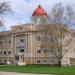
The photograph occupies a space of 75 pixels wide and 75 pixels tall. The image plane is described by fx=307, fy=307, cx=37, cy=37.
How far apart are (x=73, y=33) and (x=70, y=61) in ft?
51.2

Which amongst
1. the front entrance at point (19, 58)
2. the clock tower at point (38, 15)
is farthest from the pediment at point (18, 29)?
the front entrance at point (19, 58)

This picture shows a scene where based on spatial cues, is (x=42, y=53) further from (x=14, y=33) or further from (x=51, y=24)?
(x=51, y=24)

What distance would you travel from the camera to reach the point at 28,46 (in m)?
94.6

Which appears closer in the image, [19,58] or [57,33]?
[57,33]

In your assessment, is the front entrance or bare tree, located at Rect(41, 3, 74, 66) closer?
bare tree, located at Rect(41, 3, 74, 66)

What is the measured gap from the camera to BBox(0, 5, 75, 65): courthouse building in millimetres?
90938

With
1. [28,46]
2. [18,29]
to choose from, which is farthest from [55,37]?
[18,29]

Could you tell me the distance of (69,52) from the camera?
90188 millimetres

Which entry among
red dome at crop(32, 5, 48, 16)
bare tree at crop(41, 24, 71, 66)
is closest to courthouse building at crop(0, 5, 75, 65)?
red dome at crop(32, 5, 48, 16)

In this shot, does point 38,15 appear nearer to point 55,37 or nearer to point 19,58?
point 19,58

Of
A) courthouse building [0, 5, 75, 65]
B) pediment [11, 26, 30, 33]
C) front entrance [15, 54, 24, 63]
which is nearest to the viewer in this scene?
courthouse building [0, 5, 75, 65]

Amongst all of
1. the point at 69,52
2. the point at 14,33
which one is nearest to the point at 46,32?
the point at 69,52

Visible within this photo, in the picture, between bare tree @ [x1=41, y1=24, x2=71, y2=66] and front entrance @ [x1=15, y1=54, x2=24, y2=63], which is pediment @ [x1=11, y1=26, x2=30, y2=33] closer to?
front entrance @ [x1=15, y1=54, x2=24, y2=63]

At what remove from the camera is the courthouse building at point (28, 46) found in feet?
298
